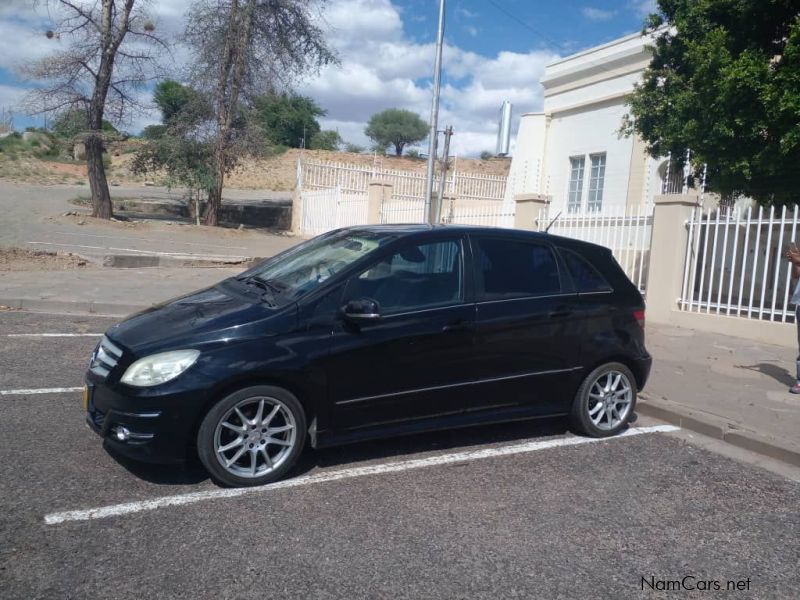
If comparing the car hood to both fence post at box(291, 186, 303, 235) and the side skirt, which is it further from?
fence post at box(291, 186, 303, 235)

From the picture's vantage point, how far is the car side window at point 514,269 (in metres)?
5.22

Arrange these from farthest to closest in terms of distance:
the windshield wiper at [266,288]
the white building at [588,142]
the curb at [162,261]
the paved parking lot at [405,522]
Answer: the white building at [588,142] → the curb at [162,261] → the windshield wiper at [266,288] → the paved parking lot at [405,522]

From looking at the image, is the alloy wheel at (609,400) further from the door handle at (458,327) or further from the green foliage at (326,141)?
the green foliage at (326,141)

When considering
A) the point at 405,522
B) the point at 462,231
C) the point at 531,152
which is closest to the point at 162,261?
the point at 531,152

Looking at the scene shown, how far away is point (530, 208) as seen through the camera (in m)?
13.4

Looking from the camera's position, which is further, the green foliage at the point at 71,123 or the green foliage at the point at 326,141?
the green foliage at the point at 326,141

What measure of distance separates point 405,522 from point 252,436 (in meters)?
1.11

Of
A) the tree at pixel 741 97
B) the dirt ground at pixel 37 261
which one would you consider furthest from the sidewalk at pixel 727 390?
the dirt ground at pixel 37 261

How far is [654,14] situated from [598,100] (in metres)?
7.17

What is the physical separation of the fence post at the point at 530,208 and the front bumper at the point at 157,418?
10142mm

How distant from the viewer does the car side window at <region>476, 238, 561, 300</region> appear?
17.1 feet

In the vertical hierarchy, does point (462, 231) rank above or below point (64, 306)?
above

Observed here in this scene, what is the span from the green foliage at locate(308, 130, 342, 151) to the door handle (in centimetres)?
5418

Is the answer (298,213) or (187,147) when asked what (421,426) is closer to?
(187,147)
